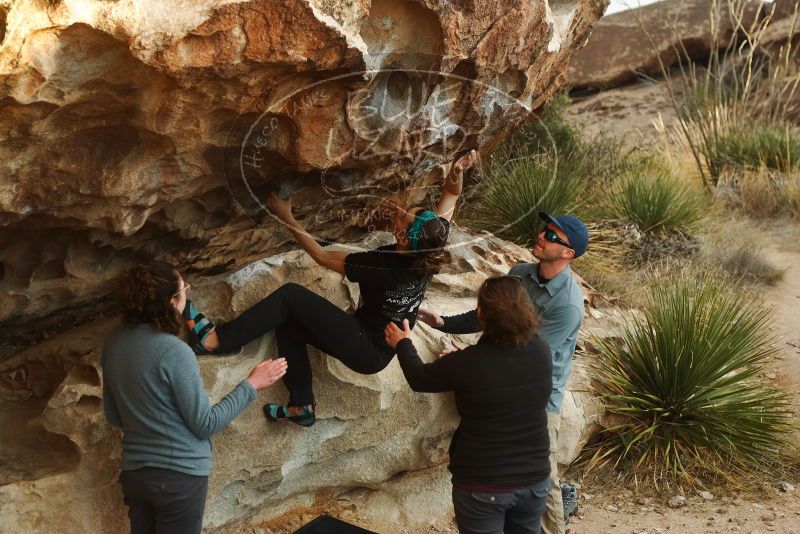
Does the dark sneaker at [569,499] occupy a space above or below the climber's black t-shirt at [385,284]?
below

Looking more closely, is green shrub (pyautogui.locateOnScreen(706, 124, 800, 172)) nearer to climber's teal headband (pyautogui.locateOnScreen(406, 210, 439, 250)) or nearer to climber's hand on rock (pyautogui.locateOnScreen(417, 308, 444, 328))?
climber's hand on rock (pyautogui.locateOnScreen(417, 308, 444, 328))

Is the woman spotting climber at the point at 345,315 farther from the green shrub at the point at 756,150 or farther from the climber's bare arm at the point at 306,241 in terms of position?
the green shrub at the point at 756,150

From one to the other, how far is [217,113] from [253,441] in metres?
1.50

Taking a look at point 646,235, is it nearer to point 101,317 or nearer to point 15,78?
point 101,317

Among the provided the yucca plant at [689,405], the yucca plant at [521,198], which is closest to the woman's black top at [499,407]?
the yucca plant at [689,405]

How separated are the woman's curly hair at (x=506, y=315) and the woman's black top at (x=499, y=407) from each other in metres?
0.04

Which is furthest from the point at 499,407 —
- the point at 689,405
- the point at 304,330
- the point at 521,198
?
the point at 521,198

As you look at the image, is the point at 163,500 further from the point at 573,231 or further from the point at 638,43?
the point at 638,43

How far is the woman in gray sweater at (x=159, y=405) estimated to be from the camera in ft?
10.2

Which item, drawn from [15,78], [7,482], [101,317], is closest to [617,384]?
[101,317]

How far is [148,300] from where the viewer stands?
3105 millimetres

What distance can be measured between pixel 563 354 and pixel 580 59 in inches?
504

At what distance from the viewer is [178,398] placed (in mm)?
3113

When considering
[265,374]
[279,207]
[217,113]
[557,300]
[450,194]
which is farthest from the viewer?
[450,194]
